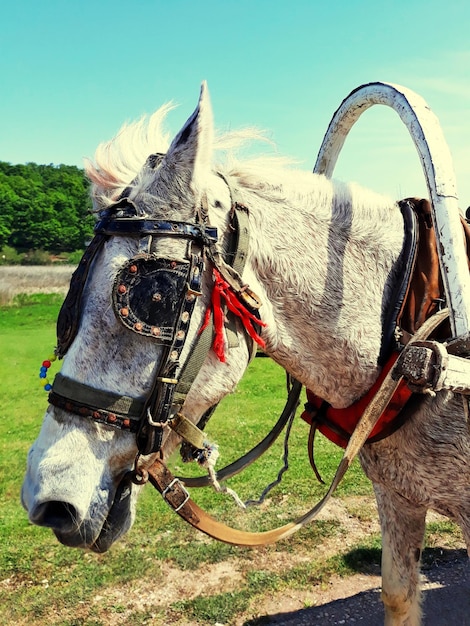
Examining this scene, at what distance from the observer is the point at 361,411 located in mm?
2197

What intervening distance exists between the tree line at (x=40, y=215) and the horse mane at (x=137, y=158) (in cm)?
4788

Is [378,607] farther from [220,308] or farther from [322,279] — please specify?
[220,308]

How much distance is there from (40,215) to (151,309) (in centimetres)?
6299

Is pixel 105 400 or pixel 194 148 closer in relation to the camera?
pixel 105 400

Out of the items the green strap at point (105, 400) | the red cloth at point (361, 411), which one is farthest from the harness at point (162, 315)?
the red cloth at point (361, 411)

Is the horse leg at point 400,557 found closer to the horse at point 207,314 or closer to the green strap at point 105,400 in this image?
the horse at point 207,314

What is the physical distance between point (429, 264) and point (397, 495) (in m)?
1.15

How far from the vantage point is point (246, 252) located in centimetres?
188

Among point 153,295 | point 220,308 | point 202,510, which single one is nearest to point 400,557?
point 202,510

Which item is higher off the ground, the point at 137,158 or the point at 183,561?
the point at 137,158

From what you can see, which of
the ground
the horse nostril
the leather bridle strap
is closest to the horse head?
the horse nostril

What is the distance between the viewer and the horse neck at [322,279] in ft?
6.70

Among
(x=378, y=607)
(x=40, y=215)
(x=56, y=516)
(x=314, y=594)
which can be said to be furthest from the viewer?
(x=40, y=215)

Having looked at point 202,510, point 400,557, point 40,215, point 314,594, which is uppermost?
point 40,215
